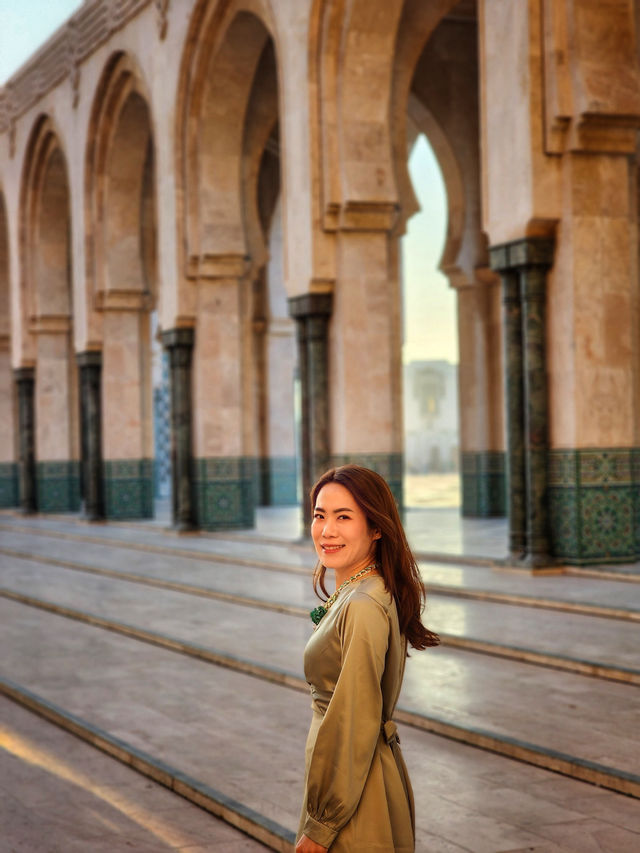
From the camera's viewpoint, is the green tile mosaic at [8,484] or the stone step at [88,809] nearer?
the stone step at [88,809]

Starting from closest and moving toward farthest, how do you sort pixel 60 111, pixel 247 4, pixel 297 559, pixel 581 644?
pixel 581 644
pixel 297 559
pixel 247 4
pixel 60 111

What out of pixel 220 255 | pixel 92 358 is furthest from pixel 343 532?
pixel 92 358

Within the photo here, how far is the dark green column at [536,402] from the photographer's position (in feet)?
25.6

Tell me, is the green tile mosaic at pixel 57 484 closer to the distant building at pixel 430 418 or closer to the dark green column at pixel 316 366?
the dark green column at pixel 316 366

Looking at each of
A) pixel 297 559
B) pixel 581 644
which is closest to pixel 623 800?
pixel 581 644

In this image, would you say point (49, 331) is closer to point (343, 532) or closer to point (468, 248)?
point (468, 248)

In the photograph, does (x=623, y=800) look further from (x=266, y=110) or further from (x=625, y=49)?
(x=266, y=110)

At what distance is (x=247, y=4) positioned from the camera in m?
11.3

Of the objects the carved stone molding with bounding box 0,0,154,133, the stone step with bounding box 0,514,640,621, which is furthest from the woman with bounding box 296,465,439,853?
the carved stone molding with bounding box 0,0,154,133

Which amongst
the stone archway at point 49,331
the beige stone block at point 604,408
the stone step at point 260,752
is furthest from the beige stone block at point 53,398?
the stone step at point 260,752

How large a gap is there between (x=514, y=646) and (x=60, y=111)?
13206 mm

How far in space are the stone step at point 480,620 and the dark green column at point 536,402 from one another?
0.99 metres

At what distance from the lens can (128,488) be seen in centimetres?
1542

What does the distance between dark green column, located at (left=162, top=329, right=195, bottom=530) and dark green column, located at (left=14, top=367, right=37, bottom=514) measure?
5.95 metres
